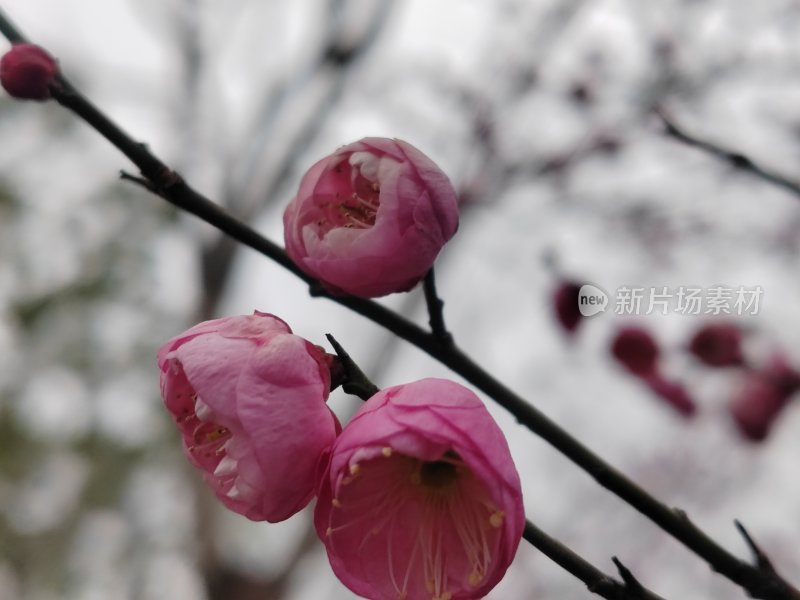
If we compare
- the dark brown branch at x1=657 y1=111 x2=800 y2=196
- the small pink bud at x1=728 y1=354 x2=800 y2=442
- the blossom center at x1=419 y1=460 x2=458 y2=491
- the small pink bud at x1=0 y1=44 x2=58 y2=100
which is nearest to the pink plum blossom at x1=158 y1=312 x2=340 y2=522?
the blossom center at x1=419 y1=460 x2=458 y2=491

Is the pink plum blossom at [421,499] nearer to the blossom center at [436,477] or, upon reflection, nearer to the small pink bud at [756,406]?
the blossom center at [436,477]

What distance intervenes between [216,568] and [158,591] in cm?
155

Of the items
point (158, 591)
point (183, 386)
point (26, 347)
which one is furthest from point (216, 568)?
point (183, 386)

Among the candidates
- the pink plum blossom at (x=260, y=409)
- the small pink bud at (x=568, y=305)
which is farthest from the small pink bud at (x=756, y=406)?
the pink plum blossom at (x=260, y=409)

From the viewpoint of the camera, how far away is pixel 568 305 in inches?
58.2

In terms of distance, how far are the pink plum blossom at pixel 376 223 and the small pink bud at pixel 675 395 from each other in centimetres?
109

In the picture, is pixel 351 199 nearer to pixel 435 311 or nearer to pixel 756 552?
pixel 435 311

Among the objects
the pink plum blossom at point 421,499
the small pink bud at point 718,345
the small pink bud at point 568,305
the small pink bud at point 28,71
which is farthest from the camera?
the small pink bud at point 568,305

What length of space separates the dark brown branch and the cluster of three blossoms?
41cm

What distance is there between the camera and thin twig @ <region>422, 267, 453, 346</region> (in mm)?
619

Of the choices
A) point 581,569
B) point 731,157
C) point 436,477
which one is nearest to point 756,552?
point 581,569

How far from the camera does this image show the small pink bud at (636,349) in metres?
1.42

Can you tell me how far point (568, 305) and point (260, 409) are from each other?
108 cm

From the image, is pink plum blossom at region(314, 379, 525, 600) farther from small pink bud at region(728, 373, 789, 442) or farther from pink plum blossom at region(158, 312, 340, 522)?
small pink bud at region(728, 373, 789, 442)
